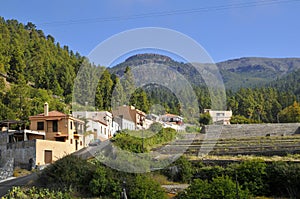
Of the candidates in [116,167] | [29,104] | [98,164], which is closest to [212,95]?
[116,167]

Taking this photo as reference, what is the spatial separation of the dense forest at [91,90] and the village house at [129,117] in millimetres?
224

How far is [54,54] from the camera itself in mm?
74188

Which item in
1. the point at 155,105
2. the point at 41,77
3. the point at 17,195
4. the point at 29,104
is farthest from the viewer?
the point at 41,77

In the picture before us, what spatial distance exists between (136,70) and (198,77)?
1566 mm

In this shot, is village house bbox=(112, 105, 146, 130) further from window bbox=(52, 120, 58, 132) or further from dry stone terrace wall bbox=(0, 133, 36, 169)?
window bbox=(52, 120, 58, 132)

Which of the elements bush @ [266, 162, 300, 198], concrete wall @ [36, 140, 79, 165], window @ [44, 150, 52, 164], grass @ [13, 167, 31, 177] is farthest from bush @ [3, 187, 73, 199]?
window @ [44, 150, 52, 164]

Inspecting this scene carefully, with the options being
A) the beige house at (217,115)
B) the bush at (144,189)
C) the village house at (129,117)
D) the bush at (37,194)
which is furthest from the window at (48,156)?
the village house at (129,117)

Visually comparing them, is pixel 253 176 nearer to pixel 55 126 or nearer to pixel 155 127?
pixel 155 127

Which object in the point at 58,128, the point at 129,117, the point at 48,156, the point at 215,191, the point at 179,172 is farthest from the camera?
the point at 58,128

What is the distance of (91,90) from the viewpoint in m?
10.5

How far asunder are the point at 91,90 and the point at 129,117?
1477 mm

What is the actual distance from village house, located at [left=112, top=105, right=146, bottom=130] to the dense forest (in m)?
0.22

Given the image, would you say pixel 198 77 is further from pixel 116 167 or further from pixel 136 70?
pixel 116 167

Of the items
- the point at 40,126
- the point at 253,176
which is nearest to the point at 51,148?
the point at 40,126
